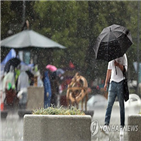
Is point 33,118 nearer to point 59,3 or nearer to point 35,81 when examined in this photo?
point 35,81

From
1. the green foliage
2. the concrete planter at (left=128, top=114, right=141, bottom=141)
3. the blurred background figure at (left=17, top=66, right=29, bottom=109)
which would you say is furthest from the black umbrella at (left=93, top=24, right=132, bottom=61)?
the green foliage

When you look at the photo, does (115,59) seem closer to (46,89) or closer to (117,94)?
(117,94)

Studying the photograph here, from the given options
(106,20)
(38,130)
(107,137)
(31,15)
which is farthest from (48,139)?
(31,15)

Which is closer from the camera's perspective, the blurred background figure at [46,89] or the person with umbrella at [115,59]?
the person with umbrella at [115,59]

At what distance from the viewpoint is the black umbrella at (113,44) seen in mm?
12484

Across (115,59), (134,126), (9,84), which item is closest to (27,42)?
(9,84)

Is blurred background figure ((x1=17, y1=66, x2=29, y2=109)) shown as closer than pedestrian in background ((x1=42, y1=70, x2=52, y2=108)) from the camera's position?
No

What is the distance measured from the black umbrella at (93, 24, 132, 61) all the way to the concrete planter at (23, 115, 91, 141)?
158 cm

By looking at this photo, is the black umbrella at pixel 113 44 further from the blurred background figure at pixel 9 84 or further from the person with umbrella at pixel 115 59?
the blurred background figure at pixel 9 84

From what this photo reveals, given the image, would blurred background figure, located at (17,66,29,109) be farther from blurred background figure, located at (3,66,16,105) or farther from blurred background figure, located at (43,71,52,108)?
blurred background figure, located at (43,71,52,108)

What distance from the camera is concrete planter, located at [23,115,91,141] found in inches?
446

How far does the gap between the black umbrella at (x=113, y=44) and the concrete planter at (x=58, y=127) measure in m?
1.58

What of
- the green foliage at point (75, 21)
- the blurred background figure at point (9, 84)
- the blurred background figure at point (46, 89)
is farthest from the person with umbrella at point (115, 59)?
the green foliage at point (75, 21)

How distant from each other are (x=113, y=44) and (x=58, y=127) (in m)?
2.03
